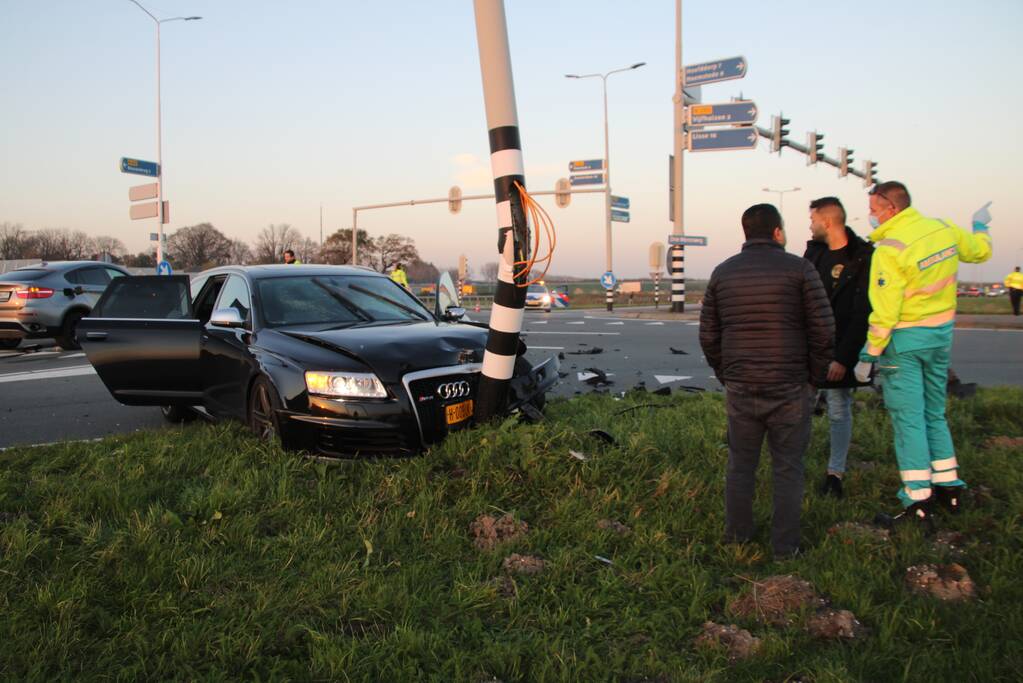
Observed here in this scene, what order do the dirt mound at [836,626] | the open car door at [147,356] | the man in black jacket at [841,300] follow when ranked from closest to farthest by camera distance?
the dirt mound at [836,626] < the man in black jacket at [841,300] < the open car door at [147,356]

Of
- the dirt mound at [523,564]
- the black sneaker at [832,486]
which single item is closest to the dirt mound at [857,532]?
the black sneaker at [832,486]

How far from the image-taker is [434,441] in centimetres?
480

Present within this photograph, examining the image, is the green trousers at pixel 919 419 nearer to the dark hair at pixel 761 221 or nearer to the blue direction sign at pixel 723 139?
the dark hair at pixel 761 221

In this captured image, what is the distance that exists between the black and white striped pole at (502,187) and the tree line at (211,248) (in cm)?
5522

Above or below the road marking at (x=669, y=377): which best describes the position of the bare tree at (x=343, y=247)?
above

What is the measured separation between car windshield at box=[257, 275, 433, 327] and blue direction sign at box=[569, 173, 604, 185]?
29.2m

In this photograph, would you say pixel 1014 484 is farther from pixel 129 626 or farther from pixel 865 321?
pixel 129 626

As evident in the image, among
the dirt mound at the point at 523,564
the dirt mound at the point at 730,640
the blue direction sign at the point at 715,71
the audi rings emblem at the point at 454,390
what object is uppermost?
the blue direction sign at the point at 715,71

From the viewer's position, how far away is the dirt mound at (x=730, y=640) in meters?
2.81

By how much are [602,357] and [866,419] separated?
6370 millimetres

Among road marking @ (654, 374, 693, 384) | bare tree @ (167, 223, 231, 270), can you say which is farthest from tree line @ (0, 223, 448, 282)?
road marking @ (654, 374, 693, 384)

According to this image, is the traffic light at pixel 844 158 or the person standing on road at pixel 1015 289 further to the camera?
the traffic light at pixel 844 158

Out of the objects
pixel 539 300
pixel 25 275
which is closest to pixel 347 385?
pixel 25 275

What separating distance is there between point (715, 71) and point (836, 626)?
23.4 meters
